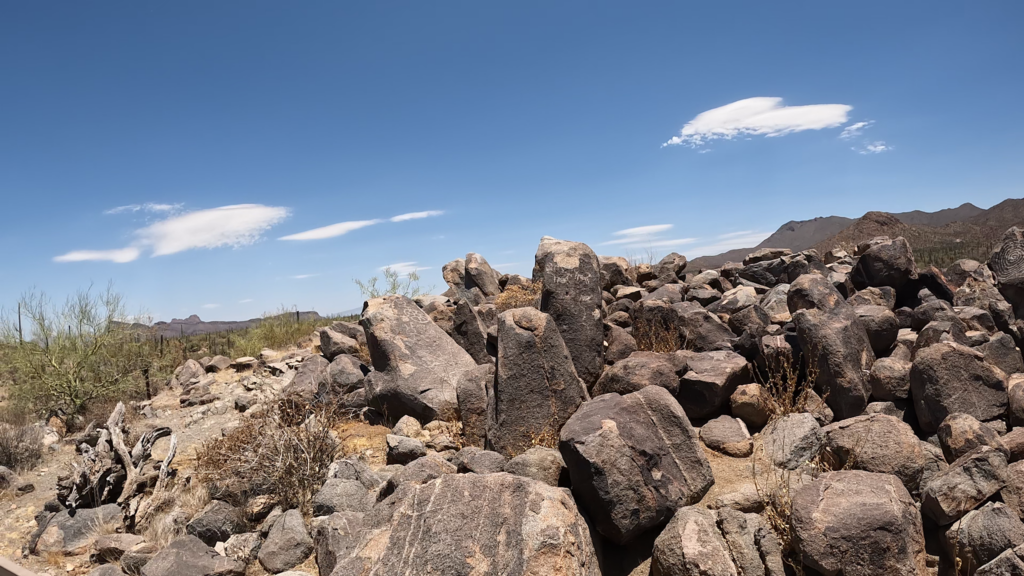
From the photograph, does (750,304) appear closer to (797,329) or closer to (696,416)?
(797,329)

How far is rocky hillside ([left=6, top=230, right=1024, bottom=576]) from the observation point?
396 centimetres

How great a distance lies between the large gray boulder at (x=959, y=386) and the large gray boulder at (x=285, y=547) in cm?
566

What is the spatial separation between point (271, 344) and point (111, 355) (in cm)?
428

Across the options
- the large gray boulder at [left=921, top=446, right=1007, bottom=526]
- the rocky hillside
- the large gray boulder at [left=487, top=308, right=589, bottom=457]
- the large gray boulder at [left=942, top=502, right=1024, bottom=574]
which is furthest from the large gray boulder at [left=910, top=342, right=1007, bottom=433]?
the large gray boulder at [left=487, top=308, right=589, bottom=457]

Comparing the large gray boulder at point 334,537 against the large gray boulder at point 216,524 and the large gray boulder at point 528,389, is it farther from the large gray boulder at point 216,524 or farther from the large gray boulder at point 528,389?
the large gray boulder at point 528,389

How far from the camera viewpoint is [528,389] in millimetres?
6445

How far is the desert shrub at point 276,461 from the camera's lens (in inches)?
241

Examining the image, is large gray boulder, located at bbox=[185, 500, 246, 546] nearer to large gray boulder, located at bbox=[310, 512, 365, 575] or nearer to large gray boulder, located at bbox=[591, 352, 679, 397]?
large gray boulder, located at bbox=[310, 512, 365, 575]

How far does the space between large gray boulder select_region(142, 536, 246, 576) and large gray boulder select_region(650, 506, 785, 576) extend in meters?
3.30

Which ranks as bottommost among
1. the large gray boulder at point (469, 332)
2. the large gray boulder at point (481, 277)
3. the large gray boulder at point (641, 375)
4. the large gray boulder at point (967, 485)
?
the large gray boulder at point (967, 485)

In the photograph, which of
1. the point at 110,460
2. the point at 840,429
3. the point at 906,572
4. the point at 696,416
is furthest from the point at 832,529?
the point at 110,460

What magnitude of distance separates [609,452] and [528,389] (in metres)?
1.97

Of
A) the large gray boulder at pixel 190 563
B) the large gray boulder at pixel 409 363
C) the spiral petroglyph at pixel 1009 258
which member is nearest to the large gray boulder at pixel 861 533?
the large gray boulder at pixel 190 563

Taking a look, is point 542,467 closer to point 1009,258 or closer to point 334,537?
point 334,537
